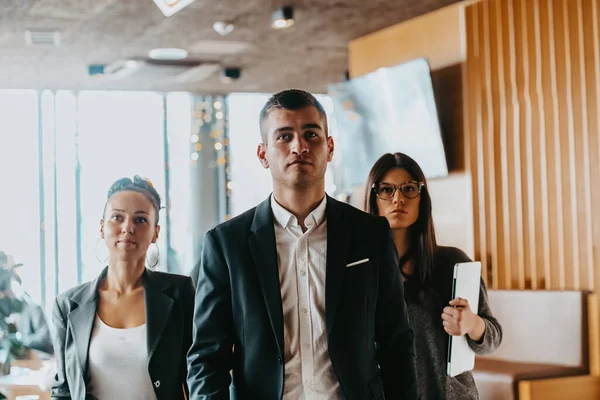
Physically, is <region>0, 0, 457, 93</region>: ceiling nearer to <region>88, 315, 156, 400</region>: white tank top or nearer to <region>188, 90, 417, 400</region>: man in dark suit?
<region>88, 315, 156, 400</region>: white tank top

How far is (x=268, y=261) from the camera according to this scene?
204 cm

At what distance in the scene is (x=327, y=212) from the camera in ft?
6.93

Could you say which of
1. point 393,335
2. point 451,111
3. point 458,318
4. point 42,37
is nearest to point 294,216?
point 393,335

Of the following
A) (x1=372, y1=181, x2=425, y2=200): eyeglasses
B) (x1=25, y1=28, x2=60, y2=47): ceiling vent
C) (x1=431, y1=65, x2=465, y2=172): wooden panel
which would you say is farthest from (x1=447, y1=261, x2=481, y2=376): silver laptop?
(x1=25, y1=28, x2=60, y2=47): ceiling vent

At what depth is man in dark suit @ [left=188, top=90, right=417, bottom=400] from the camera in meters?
1.96

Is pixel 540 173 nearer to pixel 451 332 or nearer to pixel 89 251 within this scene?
pixel 451 332

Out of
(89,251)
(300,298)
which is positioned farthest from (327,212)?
(89,251)

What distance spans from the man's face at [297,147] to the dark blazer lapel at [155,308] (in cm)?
72

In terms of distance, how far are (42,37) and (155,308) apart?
197 inches

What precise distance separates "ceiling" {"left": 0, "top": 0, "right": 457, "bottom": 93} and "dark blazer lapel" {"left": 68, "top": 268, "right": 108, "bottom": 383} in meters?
3.94

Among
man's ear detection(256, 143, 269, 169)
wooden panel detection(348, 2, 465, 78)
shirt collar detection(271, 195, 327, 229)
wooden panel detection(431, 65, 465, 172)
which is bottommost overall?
shirt collar detection(271, 195, 327, 229)

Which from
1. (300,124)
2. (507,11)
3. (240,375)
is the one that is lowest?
(240,375)

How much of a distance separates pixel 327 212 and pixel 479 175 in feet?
12.4

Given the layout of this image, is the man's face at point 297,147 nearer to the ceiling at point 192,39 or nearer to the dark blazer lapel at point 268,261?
the dark blazer lapel at point 268,261
